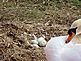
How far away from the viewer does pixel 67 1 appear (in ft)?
18.0

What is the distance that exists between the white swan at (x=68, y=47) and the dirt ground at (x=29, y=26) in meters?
0.53

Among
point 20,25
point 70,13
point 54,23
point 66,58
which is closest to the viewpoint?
point 66,58

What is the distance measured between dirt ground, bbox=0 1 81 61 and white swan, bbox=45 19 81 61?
53 centimetres

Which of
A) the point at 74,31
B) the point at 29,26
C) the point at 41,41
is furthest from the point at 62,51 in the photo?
the point at 29,26

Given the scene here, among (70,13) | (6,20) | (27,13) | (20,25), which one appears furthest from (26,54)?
(70,13)

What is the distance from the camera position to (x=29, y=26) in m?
4.32

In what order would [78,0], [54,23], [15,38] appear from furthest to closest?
[78,0] < [54,23] < [15,38]

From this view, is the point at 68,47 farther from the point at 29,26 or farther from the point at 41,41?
the point at 29,26

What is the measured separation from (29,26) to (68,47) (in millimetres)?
1407

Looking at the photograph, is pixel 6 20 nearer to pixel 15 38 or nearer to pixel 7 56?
pixel 15 38

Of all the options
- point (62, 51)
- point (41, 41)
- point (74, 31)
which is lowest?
point (41, 41)

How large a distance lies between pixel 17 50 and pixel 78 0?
7.37ft

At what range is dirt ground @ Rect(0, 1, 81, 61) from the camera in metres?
3.57

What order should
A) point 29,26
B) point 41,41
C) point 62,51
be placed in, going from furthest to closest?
1. point 29,26
2. point 41,41
3. point 62,51
